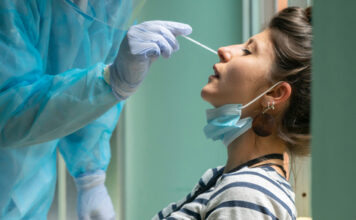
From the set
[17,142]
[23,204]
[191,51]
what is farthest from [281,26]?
[23,204]

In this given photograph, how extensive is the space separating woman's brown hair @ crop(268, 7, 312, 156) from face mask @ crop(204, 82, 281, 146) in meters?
0.06

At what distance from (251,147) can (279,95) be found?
0.17 m

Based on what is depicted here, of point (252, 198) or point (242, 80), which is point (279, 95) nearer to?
point (242, 80)

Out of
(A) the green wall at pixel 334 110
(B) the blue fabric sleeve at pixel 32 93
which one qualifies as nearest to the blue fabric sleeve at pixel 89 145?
(B) the blue fabric sleeve at pixel 32 93

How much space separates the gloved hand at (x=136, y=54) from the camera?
1070mm

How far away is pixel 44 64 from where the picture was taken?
1.25 meters

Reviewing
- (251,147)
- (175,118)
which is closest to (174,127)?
(175,118)

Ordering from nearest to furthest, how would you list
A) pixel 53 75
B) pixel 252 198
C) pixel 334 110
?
pixel 334 110 < pixel 252 198 < pixel 53 75

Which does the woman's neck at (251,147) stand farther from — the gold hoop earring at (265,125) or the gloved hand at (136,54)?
the gloved hand at (136,54)

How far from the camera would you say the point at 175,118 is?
2.04 m

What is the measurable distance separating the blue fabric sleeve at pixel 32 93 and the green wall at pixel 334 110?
0.74m

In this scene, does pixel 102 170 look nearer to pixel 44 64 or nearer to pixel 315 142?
pixel 44 64

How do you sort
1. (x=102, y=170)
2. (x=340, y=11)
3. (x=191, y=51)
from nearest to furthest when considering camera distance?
(x=340, y=11)
(x=102, y=170)
(x=191, y=51)

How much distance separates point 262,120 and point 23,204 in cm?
75
